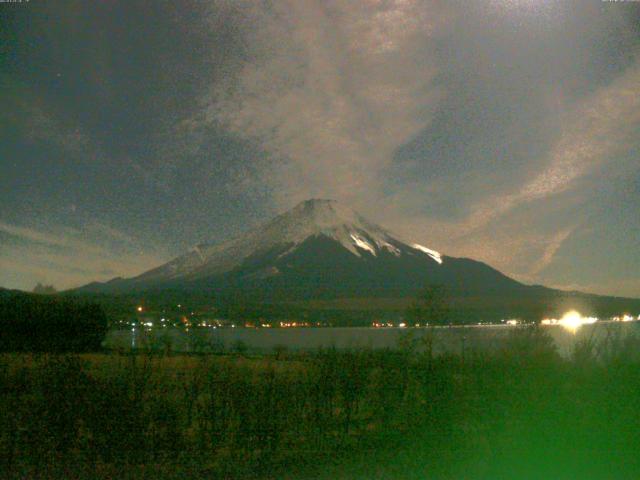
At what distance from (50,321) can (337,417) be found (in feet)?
79.7

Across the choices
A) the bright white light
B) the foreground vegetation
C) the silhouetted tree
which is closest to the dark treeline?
the silhouetted tree

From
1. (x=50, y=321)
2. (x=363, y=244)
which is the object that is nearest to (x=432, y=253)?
(x=363, y=244)

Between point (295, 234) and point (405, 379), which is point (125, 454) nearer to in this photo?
A: point (405, 379)

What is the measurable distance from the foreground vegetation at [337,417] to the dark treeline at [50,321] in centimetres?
1875

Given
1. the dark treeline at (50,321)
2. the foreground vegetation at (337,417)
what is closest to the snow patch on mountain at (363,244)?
the dark treeline at (50,321)

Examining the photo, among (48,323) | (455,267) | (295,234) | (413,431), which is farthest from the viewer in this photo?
(295,234)

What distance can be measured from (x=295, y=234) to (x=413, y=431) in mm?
149186

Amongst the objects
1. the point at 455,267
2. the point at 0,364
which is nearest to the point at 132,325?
the point at 0,364

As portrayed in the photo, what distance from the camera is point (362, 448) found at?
419 inches

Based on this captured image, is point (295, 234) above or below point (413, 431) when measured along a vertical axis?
above

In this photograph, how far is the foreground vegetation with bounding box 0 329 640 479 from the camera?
9.38 meters

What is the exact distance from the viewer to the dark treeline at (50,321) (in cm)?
2989

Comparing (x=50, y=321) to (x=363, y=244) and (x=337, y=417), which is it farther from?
(x=363, y=244)

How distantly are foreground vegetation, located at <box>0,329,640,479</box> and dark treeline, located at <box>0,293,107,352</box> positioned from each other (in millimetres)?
18746
